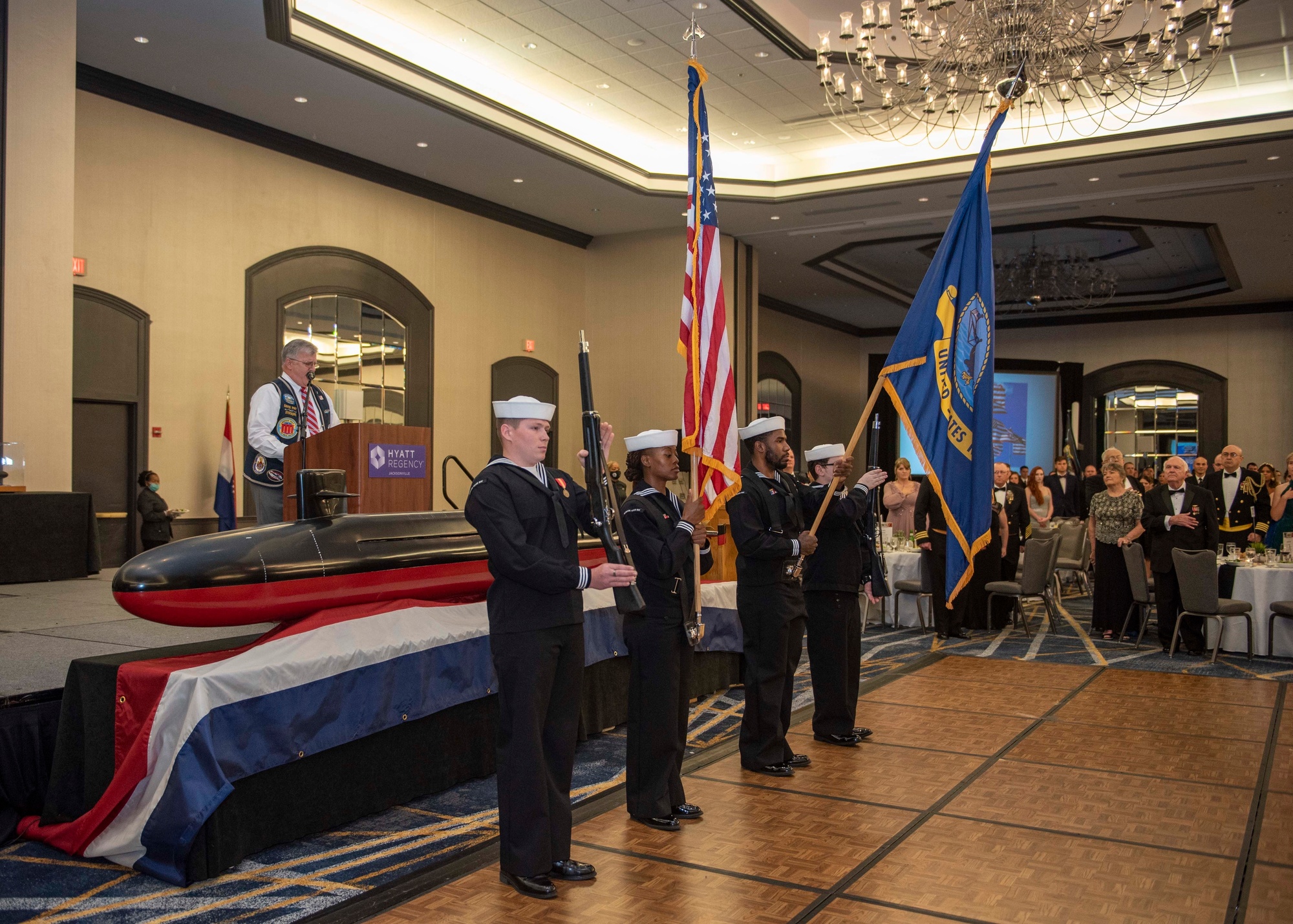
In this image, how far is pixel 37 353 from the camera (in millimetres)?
7469

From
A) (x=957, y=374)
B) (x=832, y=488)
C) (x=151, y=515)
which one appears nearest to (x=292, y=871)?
(x=832, y=488)

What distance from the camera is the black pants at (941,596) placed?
9.22 metres

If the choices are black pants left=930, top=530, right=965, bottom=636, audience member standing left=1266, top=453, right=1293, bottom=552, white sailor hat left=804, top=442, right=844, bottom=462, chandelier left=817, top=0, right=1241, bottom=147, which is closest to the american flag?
white sailor hat left=804, top=442, right=844, bottom=462

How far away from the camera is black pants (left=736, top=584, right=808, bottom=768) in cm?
470

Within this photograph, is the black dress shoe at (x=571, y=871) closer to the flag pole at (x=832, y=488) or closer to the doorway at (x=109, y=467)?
the flag pole at (x=832, y=488)

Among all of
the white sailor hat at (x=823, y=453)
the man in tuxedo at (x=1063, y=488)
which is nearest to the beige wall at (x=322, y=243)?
the man in tuxedo at (x=1063, y=488)

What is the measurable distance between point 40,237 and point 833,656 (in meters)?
6.38

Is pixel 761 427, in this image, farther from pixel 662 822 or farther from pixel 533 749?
pixel 533 749

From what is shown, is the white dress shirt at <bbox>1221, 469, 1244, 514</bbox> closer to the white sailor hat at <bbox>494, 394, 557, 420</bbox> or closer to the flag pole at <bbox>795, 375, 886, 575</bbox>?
the flag pole at <bbox>795, 375, 886, 575</bbox>

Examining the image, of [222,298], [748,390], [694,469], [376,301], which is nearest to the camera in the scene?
[694,469]

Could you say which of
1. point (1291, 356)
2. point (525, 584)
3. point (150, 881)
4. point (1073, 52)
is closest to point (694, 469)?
point (525, 584)

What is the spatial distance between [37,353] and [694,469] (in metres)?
5.64

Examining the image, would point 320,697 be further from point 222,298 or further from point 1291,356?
point 1291,356

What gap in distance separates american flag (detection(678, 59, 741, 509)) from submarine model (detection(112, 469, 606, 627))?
55.0 inches
